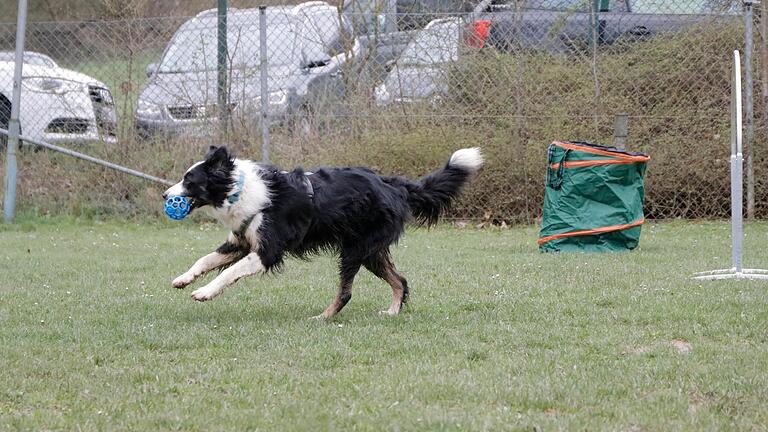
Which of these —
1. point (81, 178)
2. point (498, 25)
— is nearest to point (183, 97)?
point (81, 178)

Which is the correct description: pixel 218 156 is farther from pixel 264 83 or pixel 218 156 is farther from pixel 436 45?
pixel 436 45

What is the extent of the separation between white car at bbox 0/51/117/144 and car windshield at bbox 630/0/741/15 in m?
6.10

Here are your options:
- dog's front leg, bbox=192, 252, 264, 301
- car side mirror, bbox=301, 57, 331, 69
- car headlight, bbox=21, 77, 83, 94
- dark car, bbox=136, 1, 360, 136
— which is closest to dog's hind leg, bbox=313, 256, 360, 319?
dog's front leg, bbox=192, 252, 264, 301

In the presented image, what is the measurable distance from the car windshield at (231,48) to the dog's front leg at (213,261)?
5.29 meters

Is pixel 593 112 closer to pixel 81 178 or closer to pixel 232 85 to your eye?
pixel 232 85

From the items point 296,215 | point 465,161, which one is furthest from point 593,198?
point 296,215

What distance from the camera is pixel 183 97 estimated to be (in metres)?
11.2

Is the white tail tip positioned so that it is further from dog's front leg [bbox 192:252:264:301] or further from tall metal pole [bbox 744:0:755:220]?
tall metal pole [bbox 744:0:755:220]

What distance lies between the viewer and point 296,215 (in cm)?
589

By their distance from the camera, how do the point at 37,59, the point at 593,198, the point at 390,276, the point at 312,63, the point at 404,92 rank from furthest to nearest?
the point at 37,59
the point at 312,63
the point at 404,92
the point at 593,198
the point at 390,276

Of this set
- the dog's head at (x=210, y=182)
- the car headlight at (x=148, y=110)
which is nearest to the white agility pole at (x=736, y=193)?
the dog's head at (x=210, y=182)

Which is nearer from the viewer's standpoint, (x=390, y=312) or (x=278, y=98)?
(x=390, y=312)

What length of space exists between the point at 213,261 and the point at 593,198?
152 inches

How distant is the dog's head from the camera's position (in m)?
5.86
